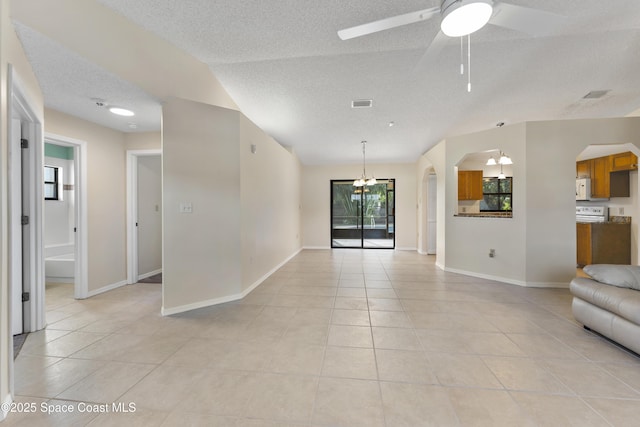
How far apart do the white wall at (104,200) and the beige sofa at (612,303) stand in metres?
6.02

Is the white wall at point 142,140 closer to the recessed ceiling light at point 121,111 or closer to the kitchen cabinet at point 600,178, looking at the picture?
the recessed ceiling light at point 121,111

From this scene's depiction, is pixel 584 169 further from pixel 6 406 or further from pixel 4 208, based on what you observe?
pixel 6 406

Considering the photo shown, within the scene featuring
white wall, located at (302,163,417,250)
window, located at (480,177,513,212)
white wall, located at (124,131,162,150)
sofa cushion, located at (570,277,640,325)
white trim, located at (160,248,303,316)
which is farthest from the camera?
white wall, located at (302,163,417,250)

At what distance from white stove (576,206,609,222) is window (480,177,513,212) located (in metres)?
1.52

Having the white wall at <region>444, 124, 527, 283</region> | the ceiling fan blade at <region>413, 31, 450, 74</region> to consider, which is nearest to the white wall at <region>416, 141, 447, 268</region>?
the white wall at <region>444, 124, 527, 283</region>

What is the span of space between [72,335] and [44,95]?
2.55 meters

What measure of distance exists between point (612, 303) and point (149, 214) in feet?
20.5

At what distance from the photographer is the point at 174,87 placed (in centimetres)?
304

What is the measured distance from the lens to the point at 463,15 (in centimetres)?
173

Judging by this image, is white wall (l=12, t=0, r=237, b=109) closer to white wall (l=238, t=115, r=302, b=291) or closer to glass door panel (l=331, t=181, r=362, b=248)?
white wall (l=238, t=115, r=302, b=291)

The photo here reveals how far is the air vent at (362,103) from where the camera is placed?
14.0 ft

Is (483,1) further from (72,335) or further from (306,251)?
(306,251)

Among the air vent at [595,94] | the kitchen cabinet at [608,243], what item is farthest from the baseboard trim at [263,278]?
the kitchen cabinet at [608,243]

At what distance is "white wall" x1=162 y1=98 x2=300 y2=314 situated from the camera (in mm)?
3158
